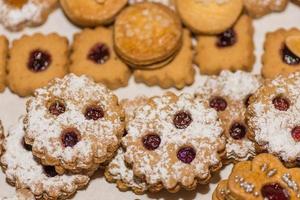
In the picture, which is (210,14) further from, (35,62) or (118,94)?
(35,62)

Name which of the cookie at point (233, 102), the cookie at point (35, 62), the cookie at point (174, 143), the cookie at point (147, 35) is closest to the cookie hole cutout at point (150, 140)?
the cookie at point (174, 143)

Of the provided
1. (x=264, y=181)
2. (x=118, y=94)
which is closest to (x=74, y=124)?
(x=118, y=94)

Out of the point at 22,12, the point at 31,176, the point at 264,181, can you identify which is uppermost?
the point at 22,12

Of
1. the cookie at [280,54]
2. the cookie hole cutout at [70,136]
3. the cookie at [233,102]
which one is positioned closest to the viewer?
the cookie hole cutout at [70,136]

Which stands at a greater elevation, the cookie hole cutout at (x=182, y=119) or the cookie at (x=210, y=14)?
the cookie at (x=210, y=14)

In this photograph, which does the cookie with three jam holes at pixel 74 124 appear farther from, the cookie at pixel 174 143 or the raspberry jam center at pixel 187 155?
the raspberry jam center at pixel 187 155

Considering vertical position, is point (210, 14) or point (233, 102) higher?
point (210, 14)
